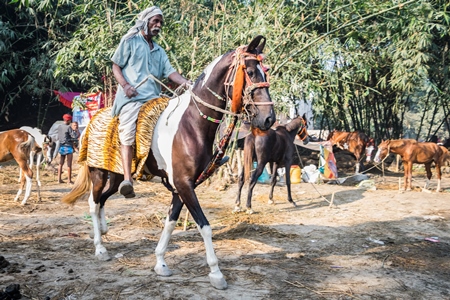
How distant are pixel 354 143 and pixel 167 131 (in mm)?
12810

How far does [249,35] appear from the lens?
374 inches

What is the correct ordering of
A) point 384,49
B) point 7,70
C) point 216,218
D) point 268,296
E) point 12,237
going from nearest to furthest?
point 268,296, point 12,237, point 216,218, point 384,49, point 7,70

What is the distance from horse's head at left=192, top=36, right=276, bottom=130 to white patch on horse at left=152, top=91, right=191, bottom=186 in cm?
31

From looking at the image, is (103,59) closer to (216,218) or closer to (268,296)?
(216,218)

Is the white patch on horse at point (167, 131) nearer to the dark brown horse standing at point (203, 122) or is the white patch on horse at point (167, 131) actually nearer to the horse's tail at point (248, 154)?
the dark brown horse standing at point (203, 122)

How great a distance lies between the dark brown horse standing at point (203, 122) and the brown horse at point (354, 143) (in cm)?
1197

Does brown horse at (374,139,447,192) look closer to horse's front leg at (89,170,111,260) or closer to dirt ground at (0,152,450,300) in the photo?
dirt ground at (0,152,450,300)

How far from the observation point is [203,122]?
3.60m

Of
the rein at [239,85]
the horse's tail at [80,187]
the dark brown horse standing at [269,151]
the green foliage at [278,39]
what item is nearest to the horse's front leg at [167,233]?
the rein at [239,85]

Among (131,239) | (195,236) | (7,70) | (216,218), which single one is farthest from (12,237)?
(7,70)

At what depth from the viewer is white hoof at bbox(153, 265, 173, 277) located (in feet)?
12.4

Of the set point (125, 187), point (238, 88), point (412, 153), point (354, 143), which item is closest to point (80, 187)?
point (125, 187)

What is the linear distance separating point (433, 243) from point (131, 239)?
165 inches

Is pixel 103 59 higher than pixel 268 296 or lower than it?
higher
